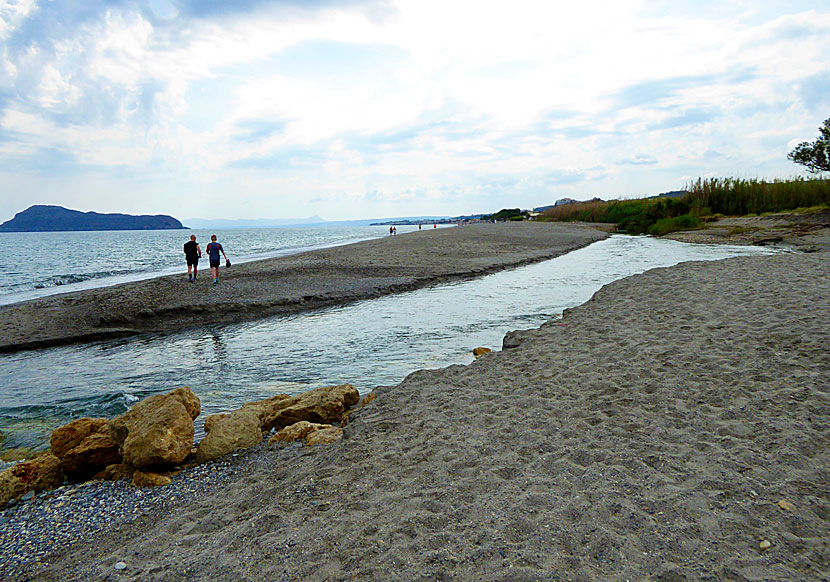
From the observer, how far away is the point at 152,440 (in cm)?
568

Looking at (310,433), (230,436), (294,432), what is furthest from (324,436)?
(230,436)

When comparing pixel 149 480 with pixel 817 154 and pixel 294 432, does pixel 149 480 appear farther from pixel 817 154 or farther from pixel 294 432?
pixel 817 154

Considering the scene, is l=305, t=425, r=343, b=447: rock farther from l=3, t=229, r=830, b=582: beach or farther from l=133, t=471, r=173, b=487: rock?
l=133, t=471, r=173, b=487: rock

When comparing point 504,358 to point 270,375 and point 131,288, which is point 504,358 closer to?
point 270,375

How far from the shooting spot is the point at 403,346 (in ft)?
35.8

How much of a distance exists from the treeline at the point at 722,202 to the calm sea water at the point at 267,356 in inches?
1091

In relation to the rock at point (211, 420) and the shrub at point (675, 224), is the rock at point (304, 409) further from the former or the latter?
the shrub at point (675, 224)

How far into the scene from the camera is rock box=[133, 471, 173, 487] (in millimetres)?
5418

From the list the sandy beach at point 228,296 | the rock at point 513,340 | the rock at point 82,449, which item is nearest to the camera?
the rock at point 82,449

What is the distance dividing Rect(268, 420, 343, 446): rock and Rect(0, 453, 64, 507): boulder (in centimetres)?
237

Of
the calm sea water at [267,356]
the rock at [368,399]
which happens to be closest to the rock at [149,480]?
the calm sea water at [267,356]

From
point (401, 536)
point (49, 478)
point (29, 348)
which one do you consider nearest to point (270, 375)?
point (49, 478)

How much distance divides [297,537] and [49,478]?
368 cm

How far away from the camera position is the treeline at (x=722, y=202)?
35.5m
